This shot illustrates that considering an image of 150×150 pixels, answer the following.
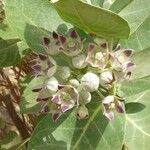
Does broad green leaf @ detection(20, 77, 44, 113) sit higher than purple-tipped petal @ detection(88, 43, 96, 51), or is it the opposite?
purple-tipped petal @ detection(88, 43, 96, 51)

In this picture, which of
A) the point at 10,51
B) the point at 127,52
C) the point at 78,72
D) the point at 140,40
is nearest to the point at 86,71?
the point at 78,72

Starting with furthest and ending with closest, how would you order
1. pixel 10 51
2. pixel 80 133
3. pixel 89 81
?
pixel 10 51 → pixel 80 133 → pixel 89 81

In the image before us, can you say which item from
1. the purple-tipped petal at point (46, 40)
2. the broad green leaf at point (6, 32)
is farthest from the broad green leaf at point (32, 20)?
the broad green leaf at point (6, 32)

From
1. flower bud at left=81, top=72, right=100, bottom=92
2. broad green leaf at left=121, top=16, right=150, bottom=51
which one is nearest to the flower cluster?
flower bud at left=81, top=72, right=100, bottom=92

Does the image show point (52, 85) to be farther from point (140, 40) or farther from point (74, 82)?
point (140, 40)

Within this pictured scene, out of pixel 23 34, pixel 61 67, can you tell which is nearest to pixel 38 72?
pixel 61 67

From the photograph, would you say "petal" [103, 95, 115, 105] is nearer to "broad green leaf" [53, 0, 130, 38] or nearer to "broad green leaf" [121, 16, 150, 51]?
"broad green leaf" [53, 0, 130, 38]

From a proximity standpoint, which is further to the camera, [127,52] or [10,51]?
[10,51]
